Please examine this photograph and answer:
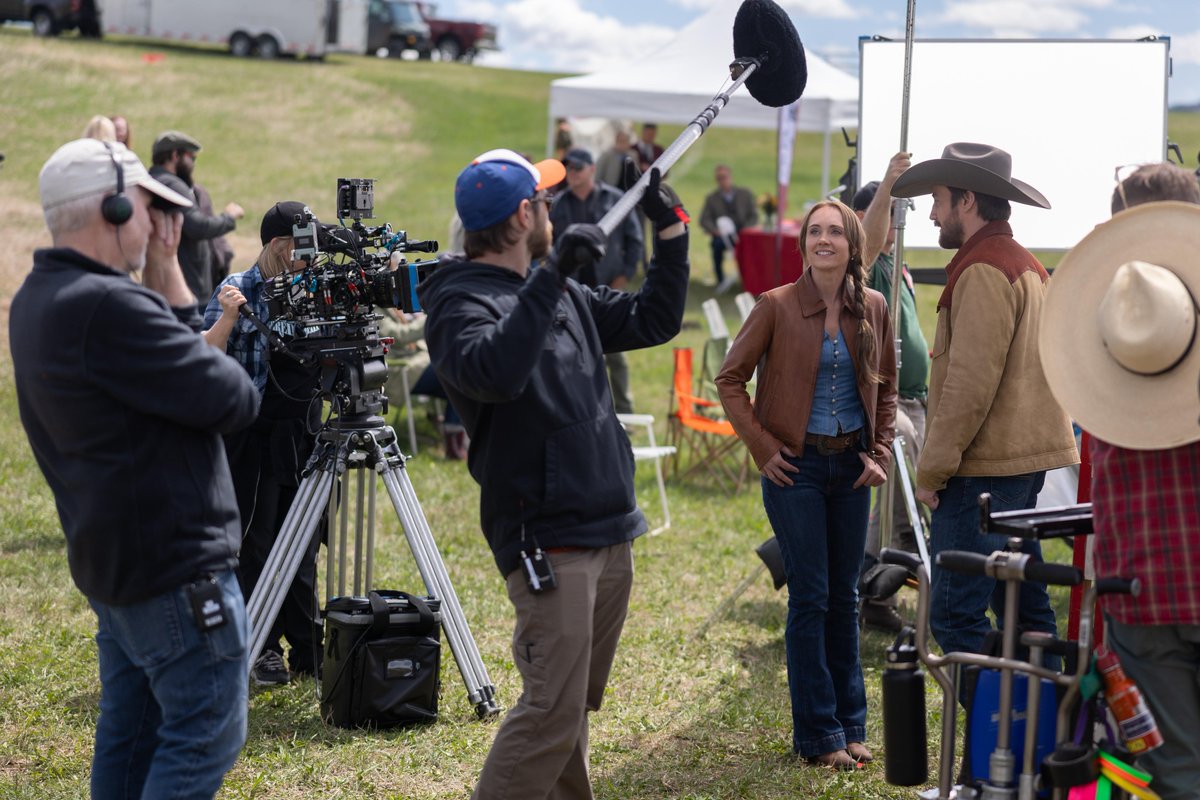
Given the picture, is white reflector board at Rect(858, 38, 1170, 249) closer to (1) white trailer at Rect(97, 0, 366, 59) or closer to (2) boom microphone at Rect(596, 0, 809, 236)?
(2) boom microphone at Rect(596, 0, 809, 236)

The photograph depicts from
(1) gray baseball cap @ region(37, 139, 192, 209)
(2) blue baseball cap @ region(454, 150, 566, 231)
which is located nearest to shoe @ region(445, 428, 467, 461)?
(2) blue baseball cap @ region(454, 150, 566, 231)

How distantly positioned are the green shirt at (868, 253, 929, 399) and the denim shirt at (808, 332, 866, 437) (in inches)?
59.2

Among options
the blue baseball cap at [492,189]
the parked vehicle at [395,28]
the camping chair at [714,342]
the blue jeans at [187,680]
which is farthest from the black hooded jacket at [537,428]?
the parked vehicle at [395,28]

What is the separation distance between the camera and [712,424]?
28.7 feet

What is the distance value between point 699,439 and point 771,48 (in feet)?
20.2

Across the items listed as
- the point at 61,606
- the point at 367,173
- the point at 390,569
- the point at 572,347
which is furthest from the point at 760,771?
the point at 367,173

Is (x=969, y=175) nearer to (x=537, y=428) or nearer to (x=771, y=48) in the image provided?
(x=771, y=48)

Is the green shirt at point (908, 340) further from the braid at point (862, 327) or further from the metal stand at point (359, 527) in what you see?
the metal stand at point (359, 527)

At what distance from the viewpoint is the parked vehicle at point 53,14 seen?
3023cm

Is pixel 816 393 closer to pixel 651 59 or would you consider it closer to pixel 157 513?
pixel 157 513

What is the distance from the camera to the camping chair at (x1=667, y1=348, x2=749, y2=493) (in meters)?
8.62

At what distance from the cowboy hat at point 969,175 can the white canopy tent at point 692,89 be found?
32.0ft

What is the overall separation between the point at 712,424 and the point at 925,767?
5.50 metres

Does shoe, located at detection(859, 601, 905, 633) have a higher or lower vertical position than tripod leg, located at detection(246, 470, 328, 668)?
lower
